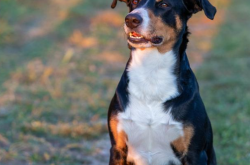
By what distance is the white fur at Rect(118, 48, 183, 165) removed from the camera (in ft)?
12.4

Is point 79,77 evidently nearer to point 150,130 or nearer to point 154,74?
point 154,74

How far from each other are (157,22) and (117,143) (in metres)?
0.88

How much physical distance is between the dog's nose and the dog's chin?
0.30 feet

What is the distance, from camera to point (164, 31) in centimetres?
386

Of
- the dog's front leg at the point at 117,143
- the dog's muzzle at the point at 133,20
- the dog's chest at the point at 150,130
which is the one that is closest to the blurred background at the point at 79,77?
the dog's front leg at the point at 117,143

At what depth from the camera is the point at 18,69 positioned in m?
7.13

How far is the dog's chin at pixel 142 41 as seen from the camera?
380 centimetres

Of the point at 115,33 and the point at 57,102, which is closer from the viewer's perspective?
the point at 57,102

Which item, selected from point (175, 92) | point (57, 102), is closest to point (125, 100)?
point (175, 92)

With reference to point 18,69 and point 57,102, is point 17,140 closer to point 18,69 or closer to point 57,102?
point 57,102

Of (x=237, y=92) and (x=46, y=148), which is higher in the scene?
(x=46, y=148)

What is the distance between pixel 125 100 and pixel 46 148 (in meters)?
1.59

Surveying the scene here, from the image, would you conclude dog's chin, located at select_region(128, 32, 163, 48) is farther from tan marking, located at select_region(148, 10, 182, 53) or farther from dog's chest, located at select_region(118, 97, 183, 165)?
dog's chest, located at select_region(118, 97, 183, 165)

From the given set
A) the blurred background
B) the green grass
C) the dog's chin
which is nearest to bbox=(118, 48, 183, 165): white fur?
the dog's chin
